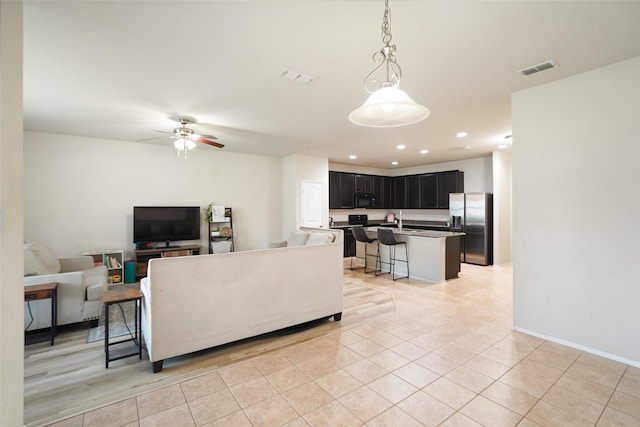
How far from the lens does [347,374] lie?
2434mm

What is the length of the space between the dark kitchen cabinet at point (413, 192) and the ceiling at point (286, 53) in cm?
434

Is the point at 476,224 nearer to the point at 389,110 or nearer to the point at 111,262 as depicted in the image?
the point at 389,110

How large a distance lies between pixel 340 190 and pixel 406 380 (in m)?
6.21

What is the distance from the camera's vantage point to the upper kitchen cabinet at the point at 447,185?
761 centimetres

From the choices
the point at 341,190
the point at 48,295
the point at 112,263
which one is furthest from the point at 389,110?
the point at 341,190

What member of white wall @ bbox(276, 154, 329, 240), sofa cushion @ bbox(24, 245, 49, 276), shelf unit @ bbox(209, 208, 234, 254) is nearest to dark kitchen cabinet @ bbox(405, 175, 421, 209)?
white wall @ bbox(276, 154, 329, 240)

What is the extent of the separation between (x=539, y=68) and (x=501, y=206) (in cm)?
479

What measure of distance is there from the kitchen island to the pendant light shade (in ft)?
12.5

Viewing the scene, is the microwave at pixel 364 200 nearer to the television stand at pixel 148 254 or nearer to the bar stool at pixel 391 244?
the bar stool at pixel 391 244

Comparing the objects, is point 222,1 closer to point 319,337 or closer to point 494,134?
point 319,337

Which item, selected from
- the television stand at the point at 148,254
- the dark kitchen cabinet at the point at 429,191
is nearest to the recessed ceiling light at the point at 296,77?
the television stand at the point at 148,254

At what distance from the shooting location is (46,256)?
3.87 m

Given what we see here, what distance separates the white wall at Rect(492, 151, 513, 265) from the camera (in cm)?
665

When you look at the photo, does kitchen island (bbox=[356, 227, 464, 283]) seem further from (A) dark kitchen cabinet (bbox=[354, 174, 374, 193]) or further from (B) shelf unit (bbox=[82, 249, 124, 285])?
(B) shelf unit (bbox=[82, 249, 124, 285])
